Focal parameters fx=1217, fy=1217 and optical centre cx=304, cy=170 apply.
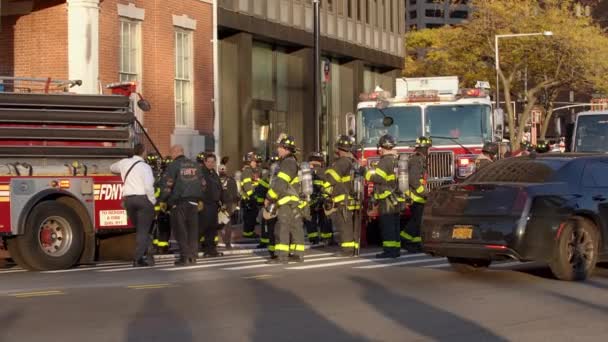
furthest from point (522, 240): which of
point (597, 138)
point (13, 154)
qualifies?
point (597, 138)

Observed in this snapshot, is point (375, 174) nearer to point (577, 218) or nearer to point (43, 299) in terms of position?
point (577, 218)

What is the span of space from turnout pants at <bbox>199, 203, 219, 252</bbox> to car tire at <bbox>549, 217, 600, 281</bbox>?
6.95m

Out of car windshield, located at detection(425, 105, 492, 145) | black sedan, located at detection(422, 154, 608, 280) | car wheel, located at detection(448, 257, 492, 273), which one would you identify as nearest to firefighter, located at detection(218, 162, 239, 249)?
car windshield, located at detection(425, 105, 492, 145)

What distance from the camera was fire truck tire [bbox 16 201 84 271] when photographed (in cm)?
1667

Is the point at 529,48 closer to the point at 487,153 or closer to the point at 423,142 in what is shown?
the point at 487,153

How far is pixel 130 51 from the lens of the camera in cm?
2889

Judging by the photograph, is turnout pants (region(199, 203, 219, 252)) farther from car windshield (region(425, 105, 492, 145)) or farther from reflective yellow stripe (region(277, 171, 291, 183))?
car windshield (region(425, 105, 492, 145))

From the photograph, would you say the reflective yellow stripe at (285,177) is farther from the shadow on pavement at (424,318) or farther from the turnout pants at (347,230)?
the shadow on pavement at (424,318)

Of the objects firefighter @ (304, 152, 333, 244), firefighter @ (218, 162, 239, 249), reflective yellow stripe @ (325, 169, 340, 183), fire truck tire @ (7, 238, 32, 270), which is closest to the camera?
fire truck tire @ (7, 238, 32, 270)

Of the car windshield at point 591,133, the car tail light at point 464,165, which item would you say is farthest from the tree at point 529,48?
the car tail light at point 464,165

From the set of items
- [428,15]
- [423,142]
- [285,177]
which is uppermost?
[428,15]

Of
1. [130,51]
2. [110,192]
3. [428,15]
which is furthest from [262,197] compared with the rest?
[428,15]

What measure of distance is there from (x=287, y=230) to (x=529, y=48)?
4238 centimetres

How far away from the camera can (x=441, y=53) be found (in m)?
62.1
